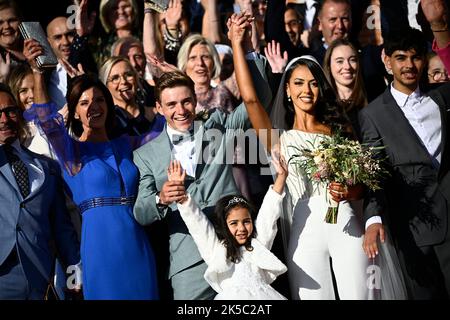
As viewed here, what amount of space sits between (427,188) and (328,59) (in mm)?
1346

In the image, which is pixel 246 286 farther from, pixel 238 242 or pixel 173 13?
pixel 173 13

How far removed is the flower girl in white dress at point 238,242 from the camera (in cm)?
676

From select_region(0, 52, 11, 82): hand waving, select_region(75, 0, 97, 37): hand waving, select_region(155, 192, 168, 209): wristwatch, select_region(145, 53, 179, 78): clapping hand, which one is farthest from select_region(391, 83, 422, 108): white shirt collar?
select_region(0, 52, 11, 82): hand waving

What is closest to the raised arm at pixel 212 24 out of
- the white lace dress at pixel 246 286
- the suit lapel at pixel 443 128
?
the suit lapel at pixel 443 128

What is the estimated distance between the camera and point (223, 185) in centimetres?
715

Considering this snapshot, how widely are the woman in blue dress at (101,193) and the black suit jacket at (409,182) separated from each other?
156 cm

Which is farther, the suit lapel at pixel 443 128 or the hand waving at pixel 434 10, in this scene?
the hand waving at pixel 434 10

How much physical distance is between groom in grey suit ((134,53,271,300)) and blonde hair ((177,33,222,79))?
758mm

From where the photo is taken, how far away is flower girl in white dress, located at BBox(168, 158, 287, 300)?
266 inches

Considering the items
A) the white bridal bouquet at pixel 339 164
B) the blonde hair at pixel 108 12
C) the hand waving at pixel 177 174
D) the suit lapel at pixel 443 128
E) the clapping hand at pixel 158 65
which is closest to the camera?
the hand waving at pixel 177 174

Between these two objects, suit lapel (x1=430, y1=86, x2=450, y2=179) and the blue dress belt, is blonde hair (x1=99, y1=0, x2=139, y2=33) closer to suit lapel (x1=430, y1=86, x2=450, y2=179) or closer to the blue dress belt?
the blue dress belt

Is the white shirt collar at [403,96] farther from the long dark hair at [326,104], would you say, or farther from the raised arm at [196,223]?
the raised arm at [196,223]

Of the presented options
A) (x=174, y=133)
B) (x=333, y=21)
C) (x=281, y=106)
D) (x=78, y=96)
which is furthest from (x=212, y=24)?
(x=78, y=96)
